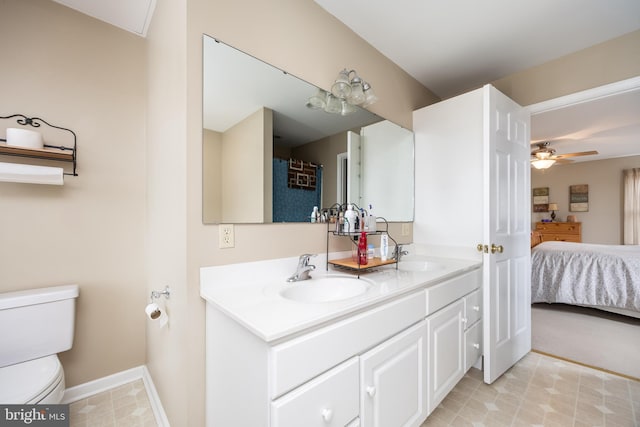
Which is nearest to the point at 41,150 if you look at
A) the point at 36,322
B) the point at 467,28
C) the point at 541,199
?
the point at 36,322

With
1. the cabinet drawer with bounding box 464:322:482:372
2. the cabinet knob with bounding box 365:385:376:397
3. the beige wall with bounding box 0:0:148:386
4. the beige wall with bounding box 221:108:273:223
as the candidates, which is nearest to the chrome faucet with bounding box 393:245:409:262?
the cabinet drawer with bounding box 464:322:482:372

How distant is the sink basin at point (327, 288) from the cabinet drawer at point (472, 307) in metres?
0.87

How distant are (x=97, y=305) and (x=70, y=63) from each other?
1510 mm

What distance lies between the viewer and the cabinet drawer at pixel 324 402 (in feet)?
2.58

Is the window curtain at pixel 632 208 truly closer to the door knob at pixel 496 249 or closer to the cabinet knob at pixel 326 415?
the door knob at pixel 496 249

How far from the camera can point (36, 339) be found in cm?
139

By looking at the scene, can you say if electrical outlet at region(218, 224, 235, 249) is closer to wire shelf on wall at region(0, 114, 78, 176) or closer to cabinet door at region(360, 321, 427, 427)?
cabinet door at region(360, 321, 427, 427)

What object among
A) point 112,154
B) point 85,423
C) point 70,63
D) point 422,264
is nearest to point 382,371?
point 422,264

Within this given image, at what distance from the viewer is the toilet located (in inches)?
45.6

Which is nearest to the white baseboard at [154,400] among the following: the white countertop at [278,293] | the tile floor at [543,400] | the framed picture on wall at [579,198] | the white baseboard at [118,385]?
the white baseboard at [118,385]

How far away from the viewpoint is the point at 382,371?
1.10 m

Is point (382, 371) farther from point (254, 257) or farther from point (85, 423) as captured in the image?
point (85, 423)

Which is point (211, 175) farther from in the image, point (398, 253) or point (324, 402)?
point (398, 253)

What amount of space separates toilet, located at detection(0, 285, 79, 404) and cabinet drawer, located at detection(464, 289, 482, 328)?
87.1 inches
